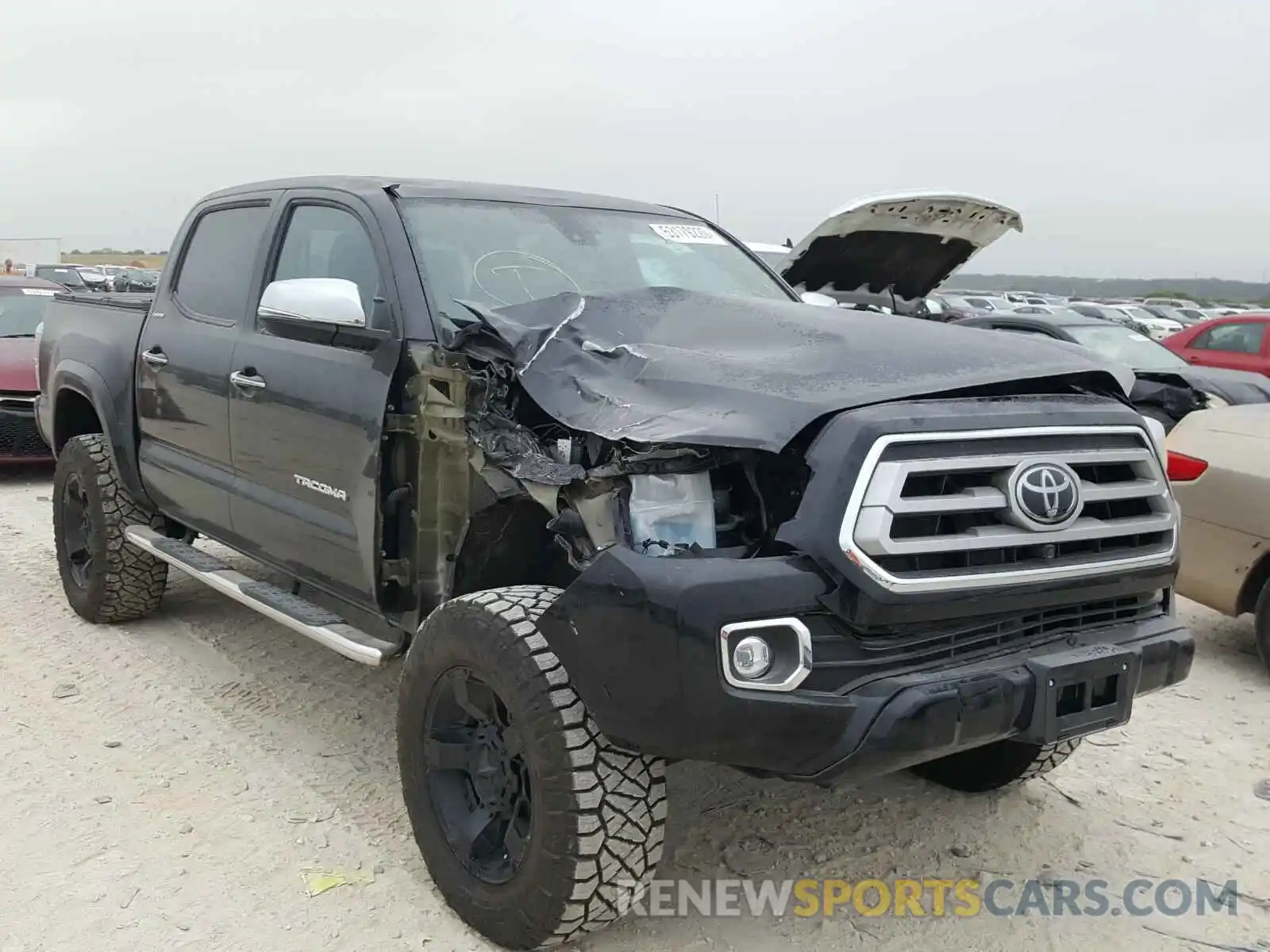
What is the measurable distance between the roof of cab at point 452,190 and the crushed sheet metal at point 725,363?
0.74 m

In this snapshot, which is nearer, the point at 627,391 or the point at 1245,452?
the point at 627,391

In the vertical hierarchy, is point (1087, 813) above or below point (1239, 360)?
below

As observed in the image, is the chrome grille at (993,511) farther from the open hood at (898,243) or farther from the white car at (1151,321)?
the white car at (1151,321)

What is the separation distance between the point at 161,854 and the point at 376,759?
84 centimetres

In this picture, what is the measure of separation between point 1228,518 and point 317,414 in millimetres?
3797

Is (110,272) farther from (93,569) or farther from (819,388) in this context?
(819,388)

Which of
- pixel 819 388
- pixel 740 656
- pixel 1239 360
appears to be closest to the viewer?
pixel 740 656

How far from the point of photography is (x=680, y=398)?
2691 mm

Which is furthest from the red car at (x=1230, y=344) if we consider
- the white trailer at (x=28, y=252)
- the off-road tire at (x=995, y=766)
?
the white trailer at (x=28, y=252)

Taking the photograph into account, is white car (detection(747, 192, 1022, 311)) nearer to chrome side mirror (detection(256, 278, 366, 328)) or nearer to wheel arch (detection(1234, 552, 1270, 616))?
wheel arch (detection(1234, 552, 1270, 616))

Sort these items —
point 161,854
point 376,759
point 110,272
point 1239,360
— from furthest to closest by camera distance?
point 110,272 → point 1239,360 → point 376,759 → point 161,854

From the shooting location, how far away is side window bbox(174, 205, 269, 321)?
4.31 metres

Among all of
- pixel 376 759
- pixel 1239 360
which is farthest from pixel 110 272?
pixel 376 759

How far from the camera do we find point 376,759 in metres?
3.91
